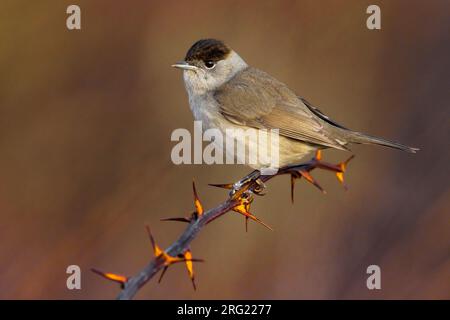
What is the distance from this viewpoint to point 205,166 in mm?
6195

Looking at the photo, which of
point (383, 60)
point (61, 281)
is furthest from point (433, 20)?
point (61, 281)

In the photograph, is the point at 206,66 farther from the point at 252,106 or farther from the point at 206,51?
the point at 252,106

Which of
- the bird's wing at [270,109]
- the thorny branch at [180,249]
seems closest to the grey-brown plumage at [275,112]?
the bird's wing at [270,109]

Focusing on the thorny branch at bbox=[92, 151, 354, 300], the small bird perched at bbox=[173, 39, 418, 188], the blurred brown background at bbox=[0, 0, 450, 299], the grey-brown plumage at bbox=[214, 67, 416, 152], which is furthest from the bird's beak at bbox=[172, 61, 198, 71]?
the thorny branch at bbox=[92, 151, 354, 300]

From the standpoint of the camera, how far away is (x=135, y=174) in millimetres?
6152

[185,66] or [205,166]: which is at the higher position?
[185,66]

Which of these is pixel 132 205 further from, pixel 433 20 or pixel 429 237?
pixel 433 20

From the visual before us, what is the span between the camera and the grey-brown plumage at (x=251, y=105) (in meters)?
4.77

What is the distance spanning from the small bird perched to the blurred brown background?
1.13 meters

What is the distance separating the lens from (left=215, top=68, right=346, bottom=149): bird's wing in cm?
476

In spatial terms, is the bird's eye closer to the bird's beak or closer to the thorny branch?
the bird's beak

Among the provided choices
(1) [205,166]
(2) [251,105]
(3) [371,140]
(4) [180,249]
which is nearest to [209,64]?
(2) [251,105]

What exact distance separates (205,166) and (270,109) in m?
1.41

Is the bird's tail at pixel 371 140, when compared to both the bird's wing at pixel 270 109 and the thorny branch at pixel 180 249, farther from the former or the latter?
the thorny branch at pixel 180 249
